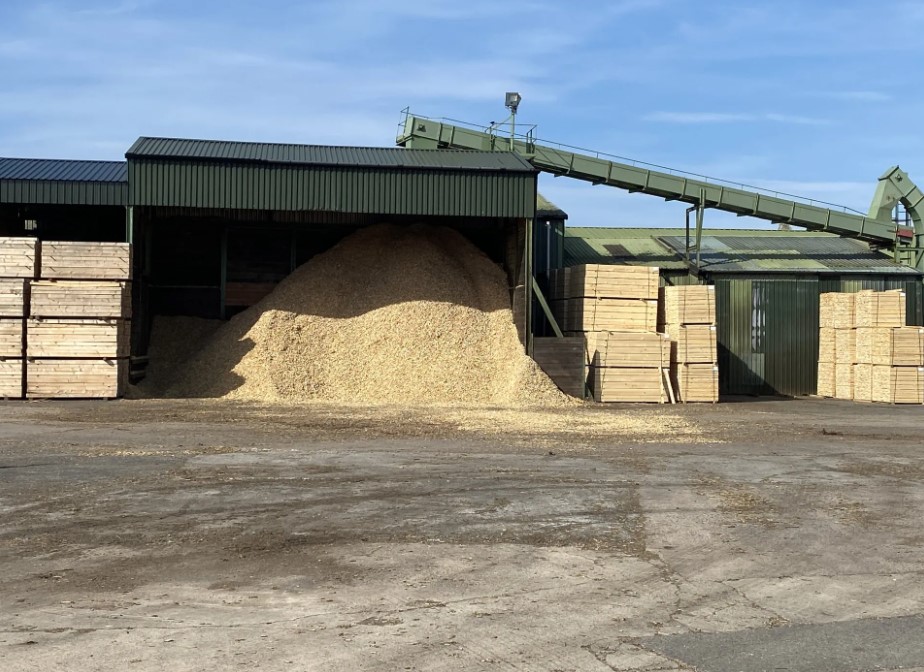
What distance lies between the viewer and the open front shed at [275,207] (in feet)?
86.3

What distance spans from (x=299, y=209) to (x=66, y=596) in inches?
812

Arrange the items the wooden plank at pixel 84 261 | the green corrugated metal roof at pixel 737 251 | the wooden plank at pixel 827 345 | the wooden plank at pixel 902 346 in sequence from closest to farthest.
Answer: the wooden plank at pixel 84 261, the wooden plank at pixel 902 346, the wooden plank at pixel 827 345, the green corrugated metal roof at pixel 737 251

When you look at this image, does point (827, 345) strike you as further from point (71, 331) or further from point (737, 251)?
point (71, 331)

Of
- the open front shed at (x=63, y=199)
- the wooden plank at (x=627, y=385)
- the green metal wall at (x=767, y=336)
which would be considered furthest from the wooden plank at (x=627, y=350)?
the open front shed at (x=63, y=199)

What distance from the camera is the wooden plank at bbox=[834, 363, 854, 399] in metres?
30.2

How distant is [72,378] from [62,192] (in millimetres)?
5677

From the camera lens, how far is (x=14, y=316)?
78.8 feet

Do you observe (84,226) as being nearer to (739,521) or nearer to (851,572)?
(739,521)

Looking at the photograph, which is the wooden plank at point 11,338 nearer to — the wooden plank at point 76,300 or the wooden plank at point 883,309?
the wooden plank at point 76,300

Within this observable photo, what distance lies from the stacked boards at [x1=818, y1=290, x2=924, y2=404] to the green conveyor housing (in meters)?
5.75

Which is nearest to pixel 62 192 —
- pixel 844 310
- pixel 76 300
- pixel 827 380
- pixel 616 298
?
pixel 76 300

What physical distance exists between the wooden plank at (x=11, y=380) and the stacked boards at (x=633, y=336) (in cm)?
1461

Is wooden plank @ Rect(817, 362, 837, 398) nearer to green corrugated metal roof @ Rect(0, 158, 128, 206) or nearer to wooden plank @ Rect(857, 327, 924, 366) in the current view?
wooden plank @ Rect(857, 327, 924, 366)

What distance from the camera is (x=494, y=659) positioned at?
5609mm
